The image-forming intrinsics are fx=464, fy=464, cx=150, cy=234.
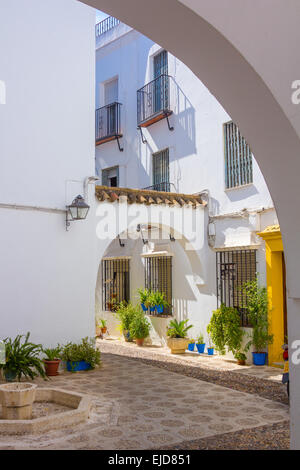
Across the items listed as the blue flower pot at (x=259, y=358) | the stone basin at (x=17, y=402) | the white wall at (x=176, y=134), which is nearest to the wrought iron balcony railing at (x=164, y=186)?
the white wall at (x=176, y=134)

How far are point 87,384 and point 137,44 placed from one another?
1106cm

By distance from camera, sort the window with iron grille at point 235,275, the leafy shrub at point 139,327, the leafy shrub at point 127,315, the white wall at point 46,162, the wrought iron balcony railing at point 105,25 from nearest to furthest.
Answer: the white wall at point 46,162
the window with iron grille at point 235,275
the leafy shrub at point 139,327
the leafy shrub at point 127,315
the wrought iron balcony railing at point 105,25

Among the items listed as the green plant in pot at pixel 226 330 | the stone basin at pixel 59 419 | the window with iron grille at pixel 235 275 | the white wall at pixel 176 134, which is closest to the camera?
the stone basin at pixel 59 419

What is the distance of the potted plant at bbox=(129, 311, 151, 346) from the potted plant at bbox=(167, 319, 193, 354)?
4.83 feet

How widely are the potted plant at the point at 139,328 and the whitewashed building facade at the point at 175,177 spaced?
1.09 feet

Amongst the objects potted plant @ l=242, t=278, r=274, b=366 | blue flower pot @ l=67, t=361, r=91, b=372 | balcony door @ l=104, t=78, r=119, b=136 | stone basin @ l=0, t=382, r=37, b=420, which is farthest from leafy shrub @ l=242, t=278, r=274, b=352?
balcony door @ l=104, t=78, r=119, b=136

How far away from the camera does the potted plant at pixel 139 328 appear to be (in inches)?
528

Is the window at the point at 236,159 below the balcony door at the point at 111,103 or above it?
below

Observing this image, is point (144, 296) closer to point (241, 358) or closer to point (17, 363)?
point (241, 358)

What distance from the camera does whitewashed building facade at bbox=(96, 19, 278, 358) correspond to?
1085 centimetres

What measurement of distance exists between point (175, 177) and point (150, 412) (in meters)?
7.94

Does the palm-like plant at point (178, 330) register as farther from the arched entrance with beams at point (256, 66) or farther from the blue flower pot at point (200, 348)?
the arched entrance with beams at point (256, 66)

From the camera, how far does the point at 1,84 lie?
345 inches

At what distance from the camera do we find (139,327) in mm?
13430
